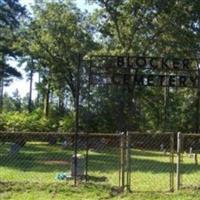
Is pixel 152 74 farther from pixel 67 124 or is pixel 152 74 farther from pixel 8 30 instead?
pixel 8 30

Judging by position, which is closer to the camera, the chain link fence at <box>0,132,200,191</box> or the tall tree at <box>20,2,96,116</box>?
the chain link fence at <box>0,132,200,191</box>

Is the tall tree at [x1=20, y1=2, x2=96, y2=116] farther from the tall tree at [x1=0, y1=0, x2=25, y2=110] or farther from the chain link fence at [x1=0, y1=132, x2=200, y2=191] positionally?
the chain link fence at [x1=0, y1=132, x2=200, y2=191]

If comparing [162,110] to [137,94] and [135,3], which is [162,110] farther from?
[135,3]

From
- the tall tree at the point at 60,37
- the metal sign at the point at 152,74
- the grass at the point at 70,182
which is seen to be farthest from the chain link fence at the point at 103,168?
the tall tree at the point at 60,37

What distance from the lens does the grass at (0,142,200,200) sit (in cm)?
1289

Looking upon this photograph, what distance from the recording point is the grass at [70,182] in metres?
12.9

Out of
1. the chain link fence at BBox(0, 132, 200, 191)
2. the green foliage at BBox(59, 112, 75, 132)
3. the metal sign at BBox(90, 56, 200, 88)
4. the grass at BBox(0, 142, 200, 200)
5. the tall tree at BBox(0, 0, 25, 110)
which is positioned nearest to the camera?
the grass at BBox(0, 142, 200, 200)

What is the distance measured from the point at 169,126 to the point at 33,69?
1504 centimetres

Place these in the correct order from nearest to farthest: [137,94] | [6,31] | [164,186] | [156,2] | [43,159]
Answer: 1. [164,186]
2. [43,159]
3. [156,2]
4. [137,94]
5. [6,31]

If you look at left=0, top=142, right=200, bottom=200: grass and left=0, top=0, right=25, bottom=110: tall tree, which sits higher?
left=0, top=0, right=25, bottom=110: tall tree

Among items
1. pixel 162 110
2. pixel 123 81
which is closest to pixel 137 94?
pixel 162 110

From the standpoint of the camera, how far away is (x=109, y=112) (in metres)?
45.6

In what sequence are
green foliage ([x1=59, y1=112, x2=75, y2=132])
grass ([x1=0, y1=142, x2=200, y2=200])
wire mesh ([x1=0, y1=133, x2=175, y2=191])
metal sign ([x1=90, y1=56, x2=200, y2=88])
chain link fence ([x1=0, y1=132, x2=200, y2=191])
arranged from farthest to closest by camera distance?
green foliage ([x1=59, y1=112, x2=75, y2=132]), metal sign ([x1=90, y1=56, x2=200, y2=88]), wire mesh ([x1=0, y1=133, x2=175, y2=191]), chain link fence ([x1=0, y1=132, x2=200, y2=191]), grass ([x1=0, y1=142, x2=200, y2=200])

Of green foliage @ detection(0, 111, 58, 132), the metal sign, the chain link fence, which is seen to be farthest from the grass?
green foliage @ detection(0, 111, 58, 132)
